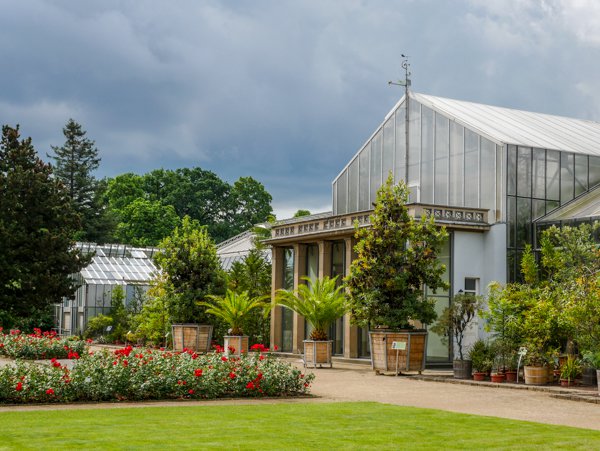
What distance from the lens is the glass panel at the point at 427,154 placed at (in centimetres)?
3491

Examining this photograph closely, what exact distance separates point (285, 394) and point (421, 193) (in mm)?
19255

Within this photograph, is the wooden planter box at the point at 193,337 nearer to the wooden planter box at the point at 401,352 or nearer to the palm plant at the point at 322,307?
the palm plant at the point at 322,307

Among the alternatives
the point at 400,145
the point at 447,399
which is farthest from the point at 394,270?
the point at 400,145

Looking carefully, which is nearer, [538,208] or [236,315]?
[538,208]

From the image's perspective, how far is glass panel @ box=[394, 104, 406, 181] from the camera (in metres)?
36.2

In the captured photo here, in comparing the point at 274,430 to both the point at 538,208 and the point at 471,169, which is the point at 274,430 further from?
the point at 471,169

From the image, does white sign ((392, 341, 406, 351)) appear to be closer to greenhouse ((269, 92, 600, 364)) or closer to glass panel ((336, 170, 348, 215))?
greenhouse ((269, 92, 600, 364))

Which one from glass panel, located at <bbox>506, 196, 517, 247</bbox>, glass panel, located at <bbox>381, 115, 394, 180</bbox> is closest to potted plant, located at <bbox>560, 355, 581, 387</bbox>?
glass panel, located at <bbox>506, 196, 517, 247</bbox>

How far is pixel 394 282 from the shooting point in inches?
981

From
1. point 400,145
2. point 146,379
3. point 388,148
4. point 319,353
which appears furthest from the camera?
point 388,148

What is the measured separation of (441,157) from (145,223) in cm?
4624

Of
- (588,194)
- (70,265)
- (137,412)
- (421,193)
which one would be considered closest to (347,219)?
(421,193)

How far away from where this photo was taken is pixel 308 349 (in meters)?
28.0

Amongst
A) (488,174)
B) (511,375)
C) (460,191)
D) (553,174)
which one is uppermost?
(553,174)
